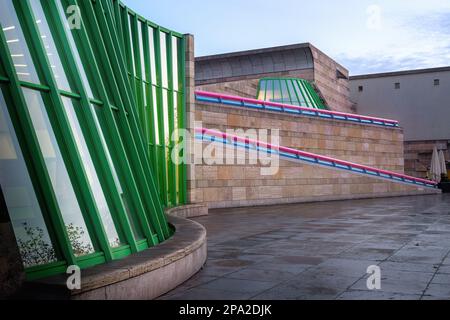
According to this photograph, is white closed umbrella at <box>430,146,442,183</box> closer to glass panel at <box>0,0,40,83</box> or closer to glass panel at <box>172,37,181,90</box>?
glass panel at <box>172,37,181,90</box>

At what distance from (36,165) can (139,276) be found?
1822mm

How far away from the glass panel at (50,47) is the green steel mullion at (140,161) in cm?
180

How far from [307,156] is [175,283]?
19363mm

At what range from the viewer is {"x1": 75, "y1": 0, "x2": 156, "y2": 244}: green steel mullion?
812 cm

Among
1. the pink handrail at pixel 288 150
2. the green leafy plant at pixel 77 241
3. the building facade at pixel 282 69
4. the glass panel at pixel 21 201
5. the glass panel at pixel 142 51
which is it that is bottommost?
the green leafy plant at pixel 77 241

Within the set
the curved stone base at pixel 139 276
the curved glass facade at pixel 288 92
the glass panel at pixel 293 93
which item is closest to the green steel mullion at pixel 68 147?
the curved stone base at pixel 139 276

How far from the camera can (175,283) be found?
7.13 metres

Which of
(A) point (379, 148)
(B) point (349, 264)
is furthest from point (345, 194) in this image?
(B) point (349, 264)

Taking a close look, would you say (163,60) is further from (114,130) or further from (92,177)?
(92,177)

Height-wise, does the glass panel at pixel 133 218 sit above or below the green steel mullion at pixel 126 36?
below

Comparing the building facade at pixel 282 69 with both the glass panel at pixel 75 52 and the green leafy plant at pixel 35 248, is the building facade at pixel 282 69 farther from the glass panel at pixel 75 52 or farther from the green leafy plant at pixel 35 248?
the green leafy plant at pixel 35 248

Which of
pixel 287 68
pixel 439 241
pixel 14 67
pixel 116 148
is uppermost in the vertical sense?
pixel 287 68

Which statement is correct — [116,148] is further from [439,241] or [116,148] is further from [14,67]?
[439,241]

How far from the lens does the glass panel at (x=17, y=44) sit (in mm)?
6430
